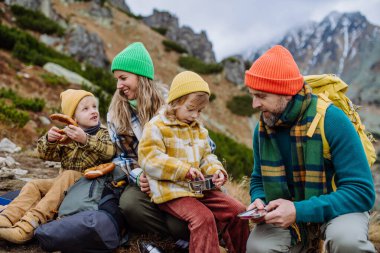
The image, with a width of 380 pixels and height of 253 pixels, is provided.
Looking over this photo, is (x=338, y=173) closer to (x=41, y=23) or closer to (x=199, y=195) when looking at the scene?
(x=199, y=195)

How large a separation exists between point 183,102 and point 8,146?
3886mm

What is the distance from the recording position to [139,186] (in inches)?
104

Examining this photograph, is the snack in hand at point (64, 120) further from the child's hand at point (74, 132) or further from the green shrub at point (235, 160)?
the green shrub at point (235, 160)

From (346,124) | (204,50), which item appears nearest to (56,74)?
(346,124)

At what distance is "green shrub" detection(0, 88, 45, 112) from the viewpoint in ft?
25.4

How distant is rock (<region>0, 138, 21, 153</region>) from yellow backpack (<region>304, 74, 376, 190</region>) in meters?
4.43

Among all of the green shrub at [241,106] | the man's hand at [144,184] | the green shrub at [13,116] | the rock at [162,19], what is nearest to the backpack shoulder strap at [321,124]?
the man's hand at [144,184]

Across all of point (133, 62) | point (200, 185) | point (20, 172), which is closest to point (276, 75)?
point (200, 185)

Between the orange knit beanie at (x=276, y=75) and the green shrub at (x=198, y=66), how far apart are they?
21227 millimetres

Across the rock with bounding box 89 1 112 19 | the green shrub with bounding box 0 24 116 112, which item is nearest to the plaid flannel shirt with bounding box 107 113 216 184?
the green shrub with bounding box 0 24 116 112

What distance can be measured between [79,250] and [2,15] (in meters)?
14.4

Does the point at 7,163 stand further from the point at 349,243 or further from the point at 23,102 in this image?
the point at 23,102

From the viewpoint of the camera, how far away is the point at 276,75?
2047 millimetres

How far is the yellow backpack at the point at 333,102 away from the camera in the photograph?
6.46 feet
